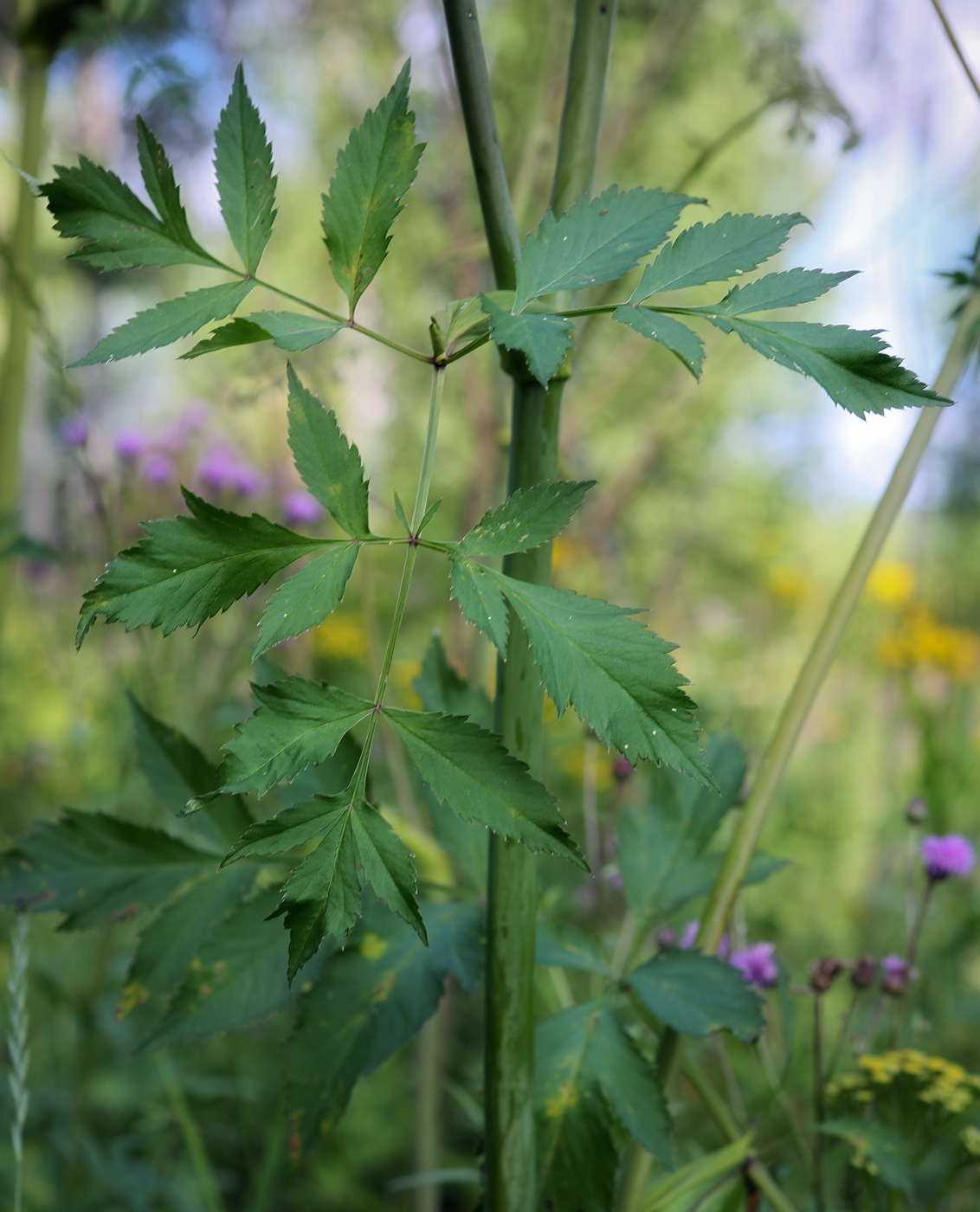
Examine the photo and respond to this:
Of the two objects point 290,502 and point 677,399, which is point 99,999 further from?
point 677,399

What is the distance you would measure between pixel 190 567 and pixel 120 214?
136mm

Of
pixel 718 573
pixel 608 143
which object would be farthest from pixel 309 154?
pixel 608 143

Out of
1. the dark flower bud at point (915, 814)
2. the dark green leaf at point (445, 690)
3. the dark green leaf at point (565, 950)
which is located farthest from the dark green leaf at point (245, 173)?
the dark flower bud at point (915, 814)

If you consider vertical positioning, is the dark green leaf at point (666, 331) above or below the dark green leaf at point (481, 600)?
above

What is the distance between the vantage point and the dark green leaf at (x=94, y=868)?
0.48 m

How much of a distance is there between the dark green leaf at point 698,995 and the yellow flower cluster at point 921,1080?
1.06ft

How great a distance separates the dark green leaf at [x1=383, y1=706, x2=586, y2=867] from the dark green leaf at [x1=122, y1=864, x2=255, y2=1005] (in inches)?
9.7

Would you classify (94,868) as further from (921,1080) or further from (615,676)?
(921,1080)

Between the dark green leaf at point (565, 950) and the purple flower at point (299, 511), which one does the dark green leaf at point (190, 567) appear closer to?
the dark green leaf at point (565, 950)

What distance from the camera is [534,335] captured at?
0.97ft

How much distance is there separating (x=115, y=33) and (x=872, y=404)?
36.0 inches

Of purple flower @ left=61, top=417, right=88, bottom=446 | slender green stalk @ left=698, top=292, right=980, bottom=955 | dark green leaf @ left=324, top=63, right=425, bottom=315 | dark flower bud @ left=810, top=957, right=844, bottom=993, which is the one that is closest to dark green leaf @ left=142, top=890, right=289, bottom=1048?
slender green stalk @ left=698, top=292, right=980, bottom=955

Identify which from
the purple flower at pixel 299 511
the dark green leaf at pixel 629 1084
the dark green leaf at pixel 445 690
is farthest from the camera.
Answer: the purple flower at pixel 299 511

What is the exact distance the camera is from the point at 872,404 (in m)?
0.30
